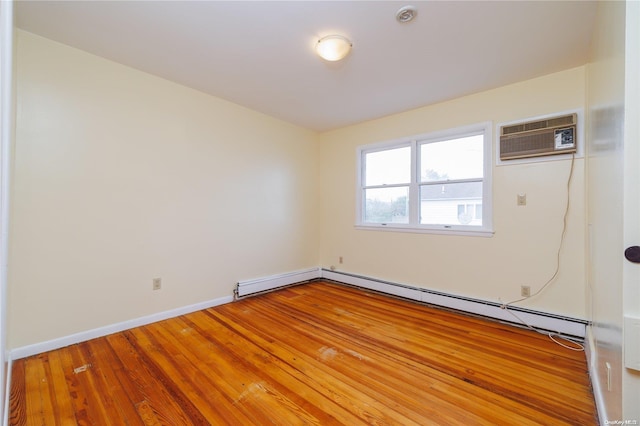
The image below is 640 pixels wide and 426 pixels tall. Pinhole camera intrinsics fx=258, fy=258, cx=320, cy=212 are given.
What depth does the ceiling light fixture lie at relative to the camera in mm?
2080

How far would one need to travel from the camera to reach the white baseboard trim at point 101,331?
2.07m

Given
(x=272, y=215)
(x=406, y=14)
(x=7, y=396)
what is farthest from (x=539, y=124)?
(x=7, y=396)

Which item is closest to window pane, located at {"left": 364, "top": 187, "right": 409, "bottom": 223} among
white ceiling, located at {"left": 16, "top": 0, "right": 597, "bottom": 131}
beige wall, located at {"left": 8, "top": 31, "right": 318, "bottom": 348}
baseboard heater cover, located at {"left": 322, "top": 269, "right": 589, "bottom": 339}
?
baseboard heater cover, located at {"left": 322, "top": 269, "right": 589, "bottom": 339}

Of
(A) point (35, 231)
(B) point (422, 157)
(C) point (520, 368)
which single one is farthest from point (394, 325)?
(A) point (35, 231)

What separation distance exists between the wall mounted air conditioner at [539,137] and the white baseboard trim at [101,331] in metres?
3.83

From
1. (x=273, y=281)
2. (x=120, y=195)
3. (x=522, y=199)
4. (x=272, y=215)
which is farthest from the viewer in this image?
(x=272, y=215)

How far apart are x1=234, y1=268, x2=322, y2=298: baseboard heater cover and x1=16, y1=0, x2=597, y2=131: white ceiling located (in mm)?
2472

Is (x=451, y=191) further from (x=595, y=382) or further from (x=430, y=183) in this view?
(x=595, y=382)

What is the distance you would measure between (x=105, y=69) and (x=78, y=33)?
14.9 inches

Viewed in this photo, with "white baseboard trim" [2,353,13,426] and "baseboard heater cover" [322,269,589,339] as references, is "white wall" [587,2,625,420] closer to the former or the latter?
"baseboard heater cover" [322,269,589,339]

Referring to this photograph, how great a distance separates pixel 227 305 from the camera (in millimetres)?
3246

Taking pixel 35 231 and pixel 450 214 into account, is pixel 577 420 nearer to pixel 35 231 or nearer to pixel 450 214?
pixel 450 214

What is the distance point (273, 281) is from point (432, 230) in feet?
7.71

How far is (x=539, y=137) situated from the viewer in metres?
2.62
